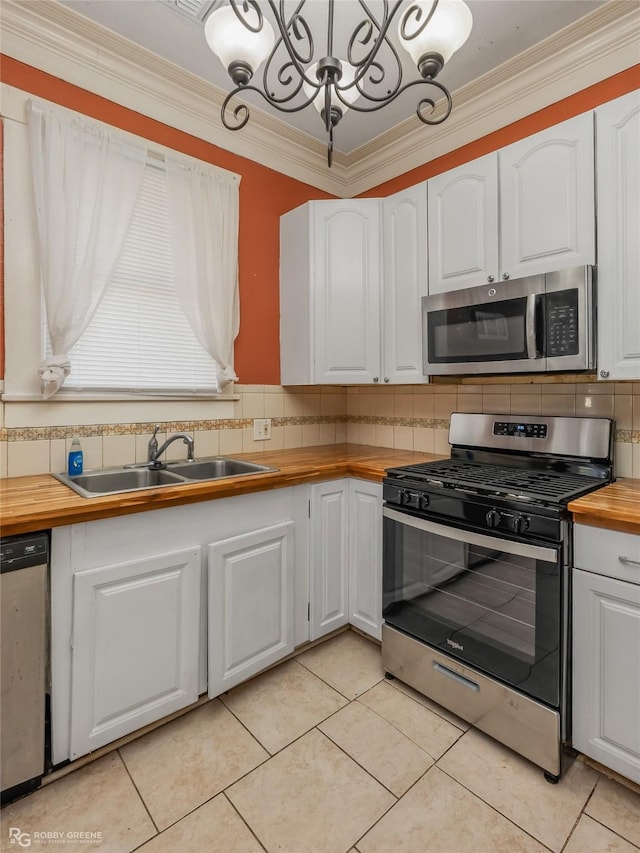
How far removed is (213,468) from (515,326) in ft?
5.11

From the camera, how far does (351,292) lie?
8.10ft

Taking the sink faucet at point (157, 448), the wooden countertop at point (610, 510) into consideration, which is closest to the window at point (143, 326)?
the sink faucet at point (157, 448)

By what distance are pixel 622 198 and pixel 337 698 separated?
86.9 inches

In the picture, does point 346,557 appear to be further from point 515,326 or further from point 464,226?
point 464,226

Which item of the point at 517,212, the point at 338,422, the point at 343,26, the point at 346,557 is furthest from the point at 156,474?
the point at 343,26

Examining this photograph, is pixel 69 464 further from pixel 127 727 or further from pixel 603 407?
pixel 603 407

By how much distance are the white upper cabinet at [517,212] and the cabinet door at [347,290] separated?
0.38 meters

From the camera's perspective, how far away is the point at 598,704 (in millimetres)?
1426

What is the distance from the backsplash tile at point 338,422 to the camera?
1858 mm

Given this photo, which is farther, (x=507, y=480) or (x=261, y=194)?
(x=261, y=194)

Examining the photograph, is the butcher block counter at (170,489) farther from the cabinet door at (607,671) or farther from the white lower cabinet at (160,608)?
the cabinet door at (607,671)
